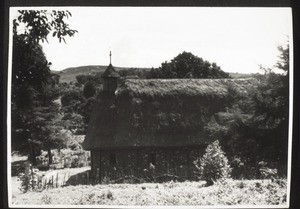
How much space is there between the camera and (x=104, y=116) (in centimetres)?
913

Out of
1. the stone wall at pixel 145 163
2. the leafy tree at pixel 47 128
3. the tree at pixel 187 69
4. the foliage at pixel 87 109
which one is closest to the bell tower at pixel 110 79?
the foliage at pixel 87 109

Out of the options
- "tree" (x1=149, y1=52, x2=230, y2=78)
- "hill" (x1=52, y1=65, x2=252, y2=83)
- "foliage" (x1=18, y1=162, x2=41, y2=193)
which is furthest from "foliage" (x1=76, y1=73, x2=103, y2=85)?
"foliage" (x1=18, y1=162, x2=41, y2=193)

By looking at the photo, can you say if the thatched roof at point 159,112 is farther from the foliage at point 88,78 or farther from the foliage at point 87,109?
the foliage at point 88,78

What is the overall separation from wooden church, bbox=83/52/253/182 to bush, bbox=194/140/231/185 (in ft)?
0.58

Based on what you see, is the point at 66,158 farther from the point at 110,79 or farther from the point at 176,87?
the point at 176,87

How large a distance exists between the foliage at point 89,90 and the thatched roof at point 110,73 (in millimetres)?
417

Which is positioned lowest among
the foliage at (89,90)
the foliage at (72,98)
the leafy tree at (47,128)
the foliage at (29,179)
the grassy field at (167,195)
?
the grassy field at (167,195)

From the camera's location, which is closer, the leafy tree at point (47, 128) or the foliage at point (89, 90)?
the leafy tree at point (47, 128)

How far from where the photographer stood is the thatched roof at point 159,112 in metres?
9.20

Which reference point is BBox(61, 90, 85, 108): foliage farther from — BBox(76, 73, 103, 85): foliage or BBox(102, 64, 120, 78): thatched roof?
BBox(102, 64, 120, 78): thatched roof

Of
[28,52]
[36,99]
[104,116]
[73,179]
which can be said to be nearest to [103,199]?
[73,179]

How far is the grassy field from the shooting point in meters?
8.05

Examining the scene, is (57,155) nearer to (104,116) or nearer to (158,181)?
(104,116)

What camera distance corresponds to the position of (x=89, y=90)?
9148 millimetres
